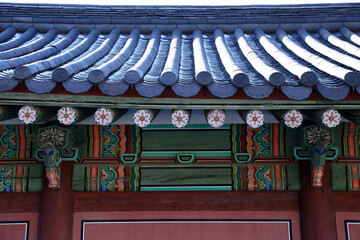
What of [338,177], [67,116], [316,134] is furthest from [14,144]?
[338,177]

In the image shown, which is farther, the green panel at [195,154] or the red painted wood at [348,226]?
the green panel at [195,154]

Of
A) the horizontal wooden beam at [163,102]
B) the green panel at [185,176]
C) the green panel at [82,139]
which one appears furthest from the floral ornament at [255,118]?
the green panel at [82,139]

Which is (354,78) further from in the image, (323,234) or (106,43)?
(106,43)

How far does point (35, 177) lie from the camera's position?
3604 mm

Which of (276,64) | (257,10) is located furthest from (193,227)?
(257,10)

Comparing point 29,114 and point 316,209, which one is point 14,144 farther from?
point 316,209

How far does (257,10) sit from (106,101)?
3.50 metres

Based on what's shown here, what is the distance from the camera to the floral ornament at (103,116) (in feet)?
9.04

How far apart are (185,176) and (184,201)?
249 millimetres

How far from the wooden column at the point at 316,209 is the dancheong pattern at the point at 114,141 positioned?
167 centimetres

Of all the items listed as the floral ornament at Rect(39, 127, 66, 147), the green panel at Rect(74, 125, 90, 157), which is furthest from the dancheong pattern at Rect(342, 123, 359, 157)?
the floral ornament at Rect(39, 127, 66, 147)

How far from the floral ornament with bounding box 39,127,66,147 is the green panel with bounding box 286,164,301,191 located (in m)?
2.20

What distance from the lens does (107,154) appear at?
12.0 ft

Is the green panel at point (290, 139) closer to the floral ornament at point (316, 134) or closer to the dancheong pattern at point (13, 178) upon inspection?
the floral ornament at point (316, 134)
